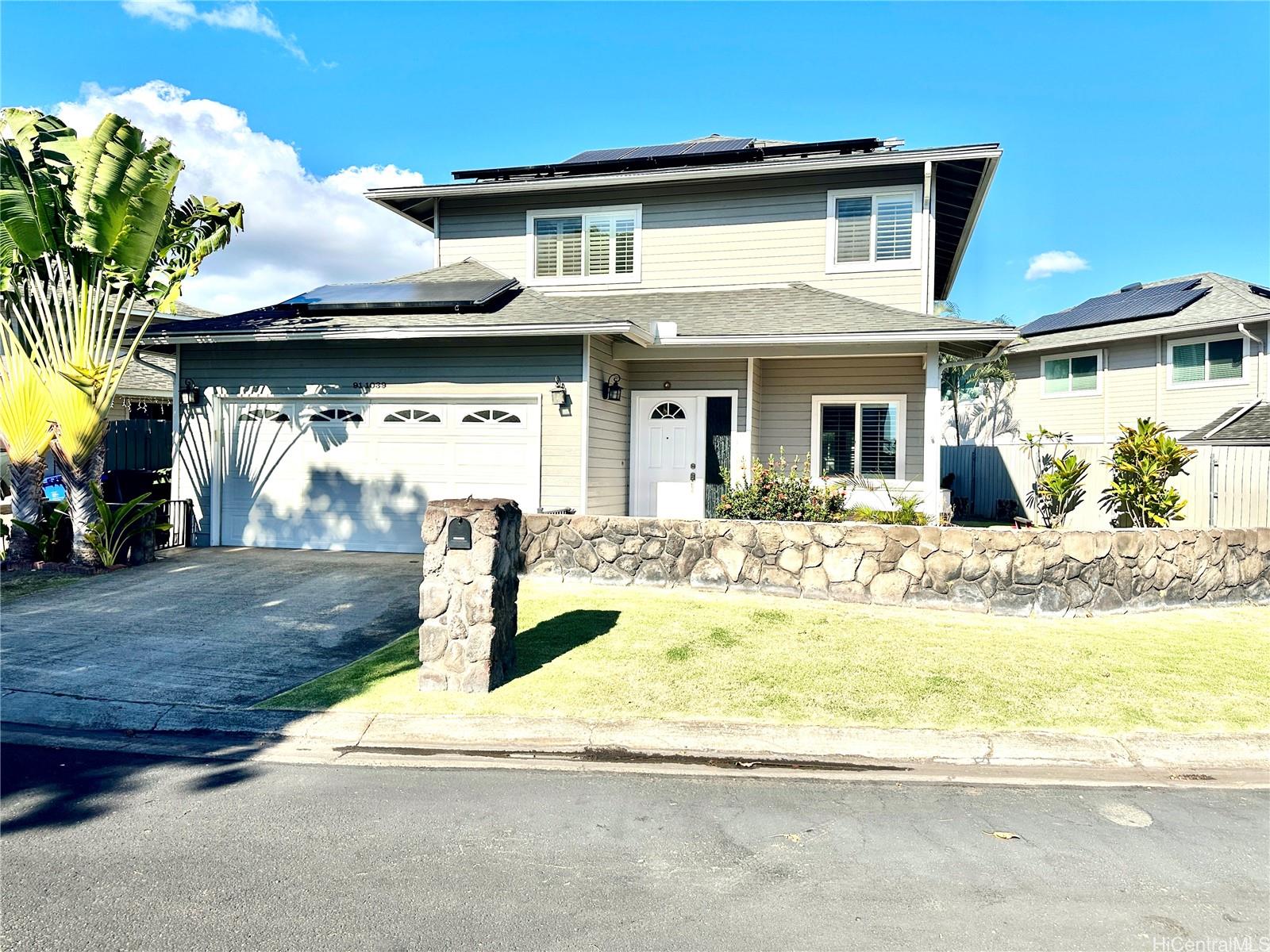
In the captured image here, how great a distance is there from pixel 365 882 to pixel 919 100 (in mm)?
18577

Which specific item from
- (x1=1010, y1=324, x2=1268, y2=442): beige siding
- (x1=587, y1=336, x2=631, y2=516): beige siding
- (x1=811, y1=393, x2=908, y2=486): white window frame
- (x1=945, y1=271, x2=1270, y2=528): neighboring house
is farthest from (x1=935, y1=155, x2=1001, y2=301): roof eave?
(x1=587, y1=336, x2=631, y2=516): beige siding

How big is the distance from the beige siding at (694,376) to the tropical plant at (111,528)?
769 centimetres

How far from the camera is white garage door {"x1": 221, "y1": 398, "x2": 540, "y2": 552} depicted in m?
11.7

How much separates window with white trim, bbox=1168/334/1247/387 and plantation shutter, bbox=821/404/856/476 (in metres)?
11.9

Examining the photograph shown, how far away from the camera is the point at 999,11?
1092 centimetres

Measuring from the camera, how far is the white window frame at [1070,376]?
2180 cm

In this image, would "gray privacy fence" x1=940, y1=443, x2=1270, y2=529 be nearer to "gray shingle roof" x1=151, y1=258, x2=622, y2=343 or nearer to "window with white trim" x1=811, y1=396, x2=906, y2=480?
"window with white trim" x1=811, y1=396, x2=906, y2=480

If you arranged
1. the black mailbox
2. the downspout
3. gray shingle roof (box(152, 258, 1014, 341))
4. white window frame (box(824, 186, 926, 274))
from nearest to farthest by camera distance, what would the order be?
the black mailbox < gray shingle roof (box(152, 258, 1014, 341)) < white window frame (box(824, 186, 926, 274)) < the downspout

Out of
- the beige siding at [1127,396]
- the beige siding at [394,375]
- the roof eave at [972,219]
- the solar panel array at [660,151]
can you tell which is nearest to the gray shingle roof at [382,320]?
the beige siding at [394,375]

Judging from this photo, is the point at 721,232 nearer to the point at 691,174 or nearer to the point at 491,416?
the point at 691,174

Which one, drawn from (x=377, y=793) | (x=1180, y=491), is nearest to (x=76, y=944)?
(x=377, y=793)

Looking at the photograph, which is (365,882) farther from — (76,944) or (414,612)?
(414,612)

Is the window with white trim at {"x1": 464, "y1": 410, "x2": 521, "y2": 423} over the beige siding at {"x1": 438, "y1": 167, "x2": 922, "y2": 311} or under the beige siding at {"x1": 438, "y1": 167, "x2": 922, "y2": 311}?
under

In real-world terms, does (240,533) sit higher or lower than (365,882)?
higher
